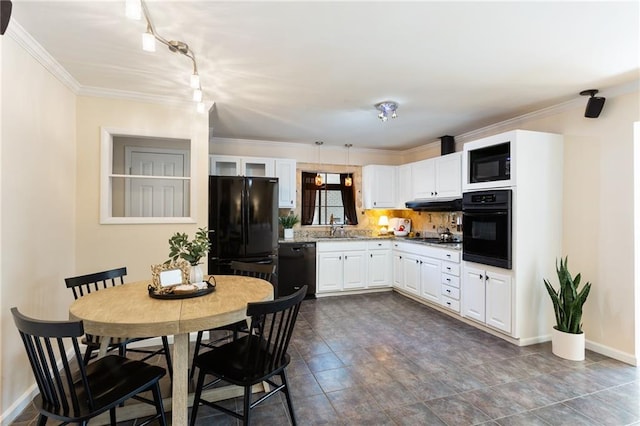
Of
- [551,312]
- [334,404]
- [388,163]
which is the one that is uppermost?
[388,163]

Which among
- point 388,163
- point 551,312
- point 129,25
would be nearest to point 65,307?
point 129,25

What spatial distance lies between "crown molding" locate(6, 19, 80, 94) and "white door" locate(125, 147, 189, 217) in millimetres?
1114

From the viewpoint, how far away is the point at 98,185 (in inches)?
118

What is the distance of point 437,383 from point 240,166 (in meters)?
3.78

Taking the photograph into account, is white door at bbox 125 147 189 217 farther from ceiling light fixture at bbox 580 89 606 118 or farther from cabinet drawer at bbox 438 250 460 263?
ceiling light fixture at bbox 580 89 606 118

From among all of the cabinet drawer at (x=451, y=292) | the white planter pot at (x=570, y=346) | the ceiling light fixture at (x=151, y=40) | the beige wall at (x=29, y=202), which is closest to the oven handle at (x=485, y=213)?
the cabinet drawer at (x=451, y=292)

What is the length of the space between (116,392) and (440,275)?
3722mm

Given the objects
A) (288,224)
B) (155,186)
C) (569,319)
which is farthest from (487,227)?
(155,186)

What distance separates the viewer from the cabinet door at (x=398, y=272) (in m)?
5.06

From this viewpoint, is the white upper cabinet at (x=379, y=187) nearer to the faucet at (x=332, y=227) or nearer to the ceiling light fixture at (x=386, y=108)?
the faucet at (x=332, y=227)

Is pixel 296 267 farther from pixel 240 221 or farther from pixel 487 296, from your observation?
pixel 487 296

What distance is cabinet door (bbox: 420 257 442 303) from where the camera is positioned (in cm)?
427

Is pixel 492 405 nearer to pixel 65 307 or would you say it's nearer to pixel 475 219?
pixel 475 219

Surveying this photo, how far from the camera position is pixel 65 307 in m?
2.76
